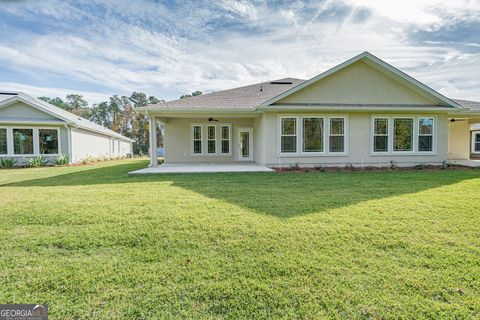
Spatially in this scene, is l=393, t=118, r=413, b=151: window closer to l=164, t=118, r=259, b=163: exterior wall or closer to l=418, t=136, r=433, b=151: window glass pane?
l=418, t=136, r=433, b=151: window glass pane

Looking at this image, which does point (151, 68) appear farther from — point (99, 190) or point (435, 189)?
point (435, 189)

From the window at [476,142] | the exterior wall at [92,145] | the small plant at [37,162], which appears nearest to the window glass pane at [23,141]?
the small plant at [37,162]

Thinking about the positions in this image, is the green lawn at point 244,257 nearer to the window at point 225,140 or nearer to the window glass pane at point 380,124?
the window glass pane at point 380,124

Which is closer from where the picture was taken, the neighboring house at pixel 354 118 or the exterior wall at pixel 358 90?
the neighboring house at pixel 354 118

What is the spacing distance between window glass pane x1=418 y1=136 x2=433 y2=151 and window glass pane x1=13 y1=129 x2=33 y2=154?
23.9 metres

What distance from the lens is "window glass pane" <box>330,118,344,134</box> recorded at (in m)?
11.8

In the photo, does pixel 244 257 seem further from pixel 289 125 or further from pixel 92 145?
pixel 92 145

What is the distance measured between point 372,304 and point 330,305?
1.30ft

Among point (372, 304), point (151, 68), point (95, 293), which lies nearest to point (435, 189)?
point (372, 304)

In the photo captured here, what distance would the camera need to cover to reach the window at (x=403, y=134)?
11969mm

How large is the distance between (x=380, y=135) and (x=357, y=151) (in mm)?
1428

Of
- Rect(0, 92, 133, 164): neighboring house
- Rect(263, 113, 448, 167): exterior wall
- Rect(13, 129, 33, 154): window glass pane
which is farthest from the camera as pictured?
Rect(13, 129, 33, 154): window glass pane

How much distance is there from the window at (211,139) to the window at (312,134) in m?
5.96

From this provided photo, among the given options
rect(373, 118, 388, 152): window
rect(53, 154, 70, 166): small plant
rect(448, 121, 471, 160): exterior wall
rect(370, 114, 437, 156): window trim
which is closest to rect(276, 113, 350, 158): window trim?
rect(370, 114, 437, 156): window trim
